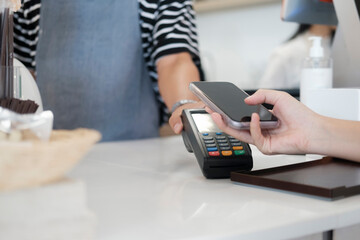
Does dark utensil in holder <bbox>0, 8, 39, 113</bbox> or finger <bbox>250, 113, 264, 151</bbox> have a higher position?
dark utensil in holder <bbox>0, 8, 39, 113</bbox>

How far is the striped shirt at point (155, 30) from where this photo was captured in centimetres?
129

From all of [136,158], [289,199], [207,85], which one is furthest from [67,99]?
[289,199]

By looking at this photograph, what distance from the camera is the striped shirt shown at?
4.25 feet

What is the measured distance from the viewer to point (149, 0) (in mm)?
1332

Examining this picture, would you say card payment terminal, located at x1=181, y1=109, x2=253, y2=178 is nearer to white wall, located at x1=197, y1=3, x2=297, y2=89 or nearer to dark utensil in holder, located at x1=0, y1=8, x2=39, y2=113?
dark utensil in holder, located at x1=0, y1=8, x2=39, y2=113

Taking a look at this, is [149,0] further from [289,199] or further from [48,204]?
[48,204]

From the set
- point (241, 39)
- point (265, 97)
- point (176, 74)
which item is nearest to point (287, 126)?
point (265, 97)

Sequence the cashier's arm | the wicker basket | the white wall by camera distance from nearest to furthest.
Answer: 1. the wicker basket
2. the cashier's arm
3. the white wall

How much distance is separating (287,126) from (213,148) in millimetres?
121

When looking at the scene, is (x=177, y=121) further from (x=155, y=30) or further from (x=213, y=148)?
(x=155, y=30)

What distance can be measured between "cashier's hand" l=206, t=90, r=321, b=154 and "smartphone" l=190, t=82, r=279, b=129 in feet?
0.05

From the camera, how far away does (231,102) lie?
0.72 m

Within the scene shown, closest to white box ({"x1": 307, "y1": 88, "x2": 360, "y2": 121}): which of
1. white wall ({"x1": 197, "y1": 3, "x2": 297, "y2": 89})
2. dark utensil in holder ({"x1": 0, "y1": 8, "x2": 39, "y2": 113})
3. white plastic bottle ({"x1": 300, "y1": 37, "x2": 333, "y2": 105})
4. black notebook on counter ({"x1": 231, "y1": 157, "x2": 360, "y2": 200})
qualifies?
white plastic bottle ({"x1": 300, "y1": 37, "x2": 333, "y2": 105})

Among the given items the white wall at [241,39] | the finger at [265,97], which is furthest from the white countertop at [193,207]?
Result: the white wall at [241,39]
